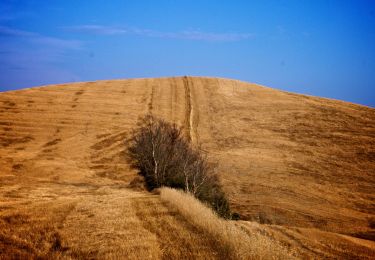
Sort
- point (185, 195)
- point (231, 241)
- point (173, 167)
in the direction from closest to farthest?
point (231, 241) → point (185, 195) → point (173, 167)

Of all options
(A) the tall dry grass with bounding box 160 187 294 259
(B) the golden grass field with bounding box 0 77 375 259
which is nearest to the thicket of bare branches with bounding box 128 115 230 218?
(B) the golden grass field with bounding box 0 77 375 259

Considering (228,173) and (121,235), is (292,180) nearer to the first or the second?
(228,173)

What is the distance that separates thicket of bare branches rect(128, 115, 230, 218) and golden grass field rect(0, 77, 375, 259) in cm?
140

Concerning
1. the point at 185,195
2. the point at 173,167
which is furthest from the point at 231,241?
the point at 173,167

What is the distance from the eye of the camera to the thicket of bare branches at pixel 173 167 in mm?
25688

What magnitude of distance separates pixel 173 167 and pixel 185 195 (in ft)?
37.8

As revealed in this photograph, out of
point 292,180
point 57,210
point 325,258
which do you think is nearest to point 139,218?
point 57,210

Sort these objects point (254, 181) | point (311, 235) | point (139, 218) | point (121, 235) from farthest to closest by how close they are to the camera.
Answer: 1. point (254, 181)
2. point (311, 235)
3. point (139, 218)
4. point (121, 235)

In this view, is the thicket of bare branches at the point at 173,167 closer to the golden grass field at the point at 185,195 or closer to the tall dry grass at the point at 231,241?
the golden grass field at the point at 185,195

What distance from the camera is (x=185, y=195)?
15.4 metres

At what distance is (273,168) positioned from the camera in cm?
3275

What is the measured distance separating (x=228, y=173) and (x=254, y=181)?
2.54m

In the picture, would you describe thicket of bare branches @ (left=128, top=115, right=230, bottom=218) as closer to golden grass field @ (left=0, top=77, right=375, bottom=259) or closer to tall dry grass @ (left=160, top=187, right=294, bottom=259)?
golden grass field @ (left=0, top=77, right=375, bottom=259)

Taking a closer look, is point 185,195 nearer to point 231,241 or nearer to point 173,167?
point 231,241
